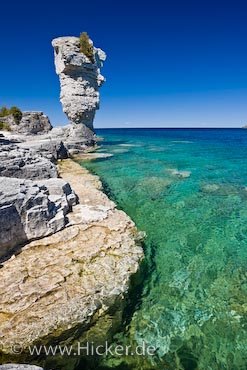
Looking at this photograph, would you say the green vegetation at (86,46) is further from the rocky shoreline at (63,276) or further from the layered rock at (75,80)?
the rocky shoreline at (63,276)

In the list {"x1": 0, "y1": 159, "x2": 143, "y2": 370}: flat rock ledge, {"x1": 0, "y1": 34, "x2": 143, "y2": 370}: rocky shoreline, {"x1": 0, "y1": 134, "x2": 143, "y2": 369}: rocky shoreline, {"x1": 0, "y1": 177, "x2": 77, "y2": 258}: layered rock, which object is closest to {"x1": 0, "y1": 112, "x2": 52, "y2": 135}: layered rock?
{"x1": 0, "y1": 34, "x2": 143, "y2": 370}: rocky shoreline

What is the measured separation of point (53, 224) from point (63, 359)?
19.9 feet

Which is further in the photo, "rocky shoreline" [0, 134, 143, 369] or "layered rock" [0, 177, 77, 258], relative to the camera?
"layered rock" [0, 177, 77, 258]

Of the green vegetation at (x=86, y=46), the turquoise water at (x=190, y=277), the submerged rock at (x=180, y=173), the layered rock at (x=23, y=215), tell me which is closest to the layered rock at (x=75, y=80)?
the green vegetation at (x=86, y=46)

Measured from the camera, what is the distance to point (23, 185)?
1245 cm

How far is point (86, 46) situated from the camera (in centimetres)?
4697

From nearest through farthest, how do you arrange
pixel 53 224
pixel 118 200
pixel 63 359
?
1. pixel 63 359
2. pixel 53 224
3. pixel 118 200

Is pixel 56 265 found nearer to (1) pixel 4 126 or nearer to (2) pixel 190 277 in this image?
(2) pixel 190 277

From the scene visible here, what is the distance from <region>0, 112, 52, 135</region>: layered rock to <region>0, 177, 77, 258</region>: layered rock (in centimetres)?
4298

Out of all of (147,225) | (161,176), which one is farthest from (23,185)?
(161,176)

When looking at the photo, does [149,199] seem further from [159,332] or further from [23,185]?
[159,332]

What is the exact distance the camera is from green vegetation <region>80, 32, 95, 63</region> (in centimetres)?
4654

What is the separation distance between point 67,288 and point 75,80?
147 feet

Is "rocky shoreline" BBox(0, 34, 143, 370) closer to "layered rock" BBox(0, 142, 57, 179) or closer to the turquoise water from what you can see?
"layered rock" BBox(0, 142, 57, 179)
